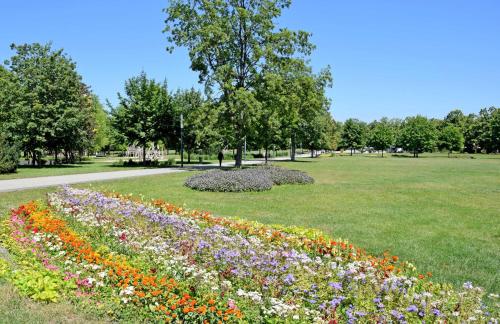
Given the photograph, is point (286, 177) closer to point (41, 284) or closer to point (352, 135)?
point (41, 284)

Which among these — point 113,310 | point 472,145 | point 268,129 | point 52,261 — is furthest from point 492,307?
point 472,145

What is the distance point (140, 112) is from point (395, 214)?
28774 millimetres

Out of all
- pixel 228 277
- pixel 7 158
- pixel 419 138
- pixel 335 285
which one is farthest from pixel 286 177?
pixel 419 138

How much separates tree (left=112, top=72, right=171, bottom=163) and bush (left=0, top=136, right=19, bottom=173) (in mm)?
10523

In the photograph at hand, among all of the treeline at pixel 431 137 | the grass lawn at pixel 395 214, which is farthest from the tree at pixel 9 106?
the treeline at pixel 431 137

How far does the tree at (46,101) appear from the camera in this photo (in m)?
35.8

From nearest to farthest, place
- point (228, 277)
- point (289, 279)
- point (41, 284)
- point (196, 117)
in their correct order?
1. point (289, 279)
2. point (41, 284)
3. point (228, 277)
4. point (196, 117)

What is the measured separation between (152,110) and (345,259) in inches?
1300

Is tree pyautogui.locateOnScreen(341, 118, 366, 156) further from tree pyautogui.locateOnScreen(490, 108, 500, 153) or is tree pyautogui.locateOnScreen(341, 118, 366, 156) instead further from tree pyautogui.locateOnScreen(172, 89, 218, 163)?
tree pyautogui.locateOnScreen(172, 89, 218, 163)

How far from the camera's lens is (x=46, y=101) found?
123ft

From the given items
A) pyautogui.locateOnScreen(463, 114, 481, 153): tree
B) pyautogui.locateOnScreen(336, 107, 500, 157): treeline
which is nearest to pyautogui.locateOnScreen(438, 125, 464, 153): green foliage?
pyautogui.locateOnScreen(336, 107, 500, 157): treeline

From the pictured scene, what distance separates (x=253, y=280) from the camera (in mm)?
6141

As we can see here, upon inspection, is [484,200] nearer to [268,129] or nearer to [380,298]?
[380,298]

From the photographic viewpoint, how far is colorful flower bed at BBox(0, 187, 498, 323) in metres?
5.12
